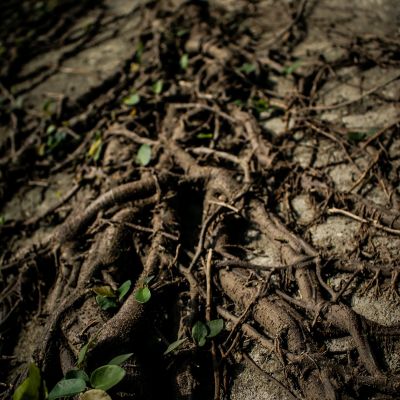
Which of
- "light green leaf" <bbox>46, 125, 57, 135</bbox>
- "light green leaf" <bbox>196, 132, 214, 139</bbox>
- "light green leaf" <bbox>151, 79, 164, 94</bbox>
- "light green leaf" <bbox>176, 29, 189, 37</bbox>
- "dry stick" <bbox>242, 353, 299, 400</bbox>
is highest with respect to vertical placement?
"light green leaf" <bbox>176, 29, 189, 37</bbox>

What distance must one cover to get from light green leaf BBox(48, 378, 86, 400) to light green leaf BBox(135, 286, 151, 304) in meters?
0.39

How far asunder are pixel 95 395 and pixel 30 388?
23 centimetres

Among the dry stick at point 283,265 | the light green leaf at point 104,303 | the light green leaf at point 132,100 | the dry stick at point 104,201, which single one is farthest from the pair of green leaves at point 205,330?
the light green leaf at point 132,100

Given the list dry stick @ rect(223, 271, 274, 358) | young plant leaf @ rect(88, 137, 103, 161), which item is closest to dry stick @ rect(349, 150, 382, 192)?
dry stick @ rect(223, 271, 274, 358)

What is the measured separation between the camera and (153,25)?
3510 mm

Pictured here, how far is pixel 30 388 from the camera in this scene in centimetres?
114

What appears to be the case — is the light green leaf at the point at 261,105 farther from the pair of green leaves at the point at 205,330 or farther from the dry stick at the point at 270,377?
the dry stick at the point at 270,377

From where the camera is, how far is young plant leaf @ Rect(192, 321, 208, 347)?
1420mm

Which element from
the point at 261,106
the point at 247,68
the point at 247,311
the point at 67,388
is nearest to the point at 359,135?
the point at 261,106

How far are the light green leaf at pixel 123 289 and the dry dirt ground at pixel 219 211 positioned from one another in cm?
4

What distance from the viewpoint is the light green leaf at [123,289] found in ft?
5.10

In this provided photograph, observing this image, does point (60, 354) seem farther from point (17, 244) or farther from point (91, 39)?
point (91, 39)

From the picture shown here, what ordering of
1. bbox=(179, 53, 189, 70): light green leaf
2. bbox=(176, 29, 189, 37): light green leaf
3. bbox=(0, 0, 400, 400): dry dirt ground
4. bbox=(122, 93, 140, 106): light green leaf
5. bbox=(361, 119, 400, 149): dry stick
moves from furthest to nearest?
bbox=(176, 29, 189, 37): light green leaf, bbox=(179, 53, 189, 70): light green leaf, bbox=(122, 93, 140, 106): light green leaf, bbox=(361, 119, 400, 149): dry stick, bbox=(0, 0, 400, 400): dry dirt ground

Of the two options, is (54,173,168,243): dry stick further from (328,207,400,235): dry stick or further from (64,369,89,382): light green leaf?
(328,207,400,235): dry stick
